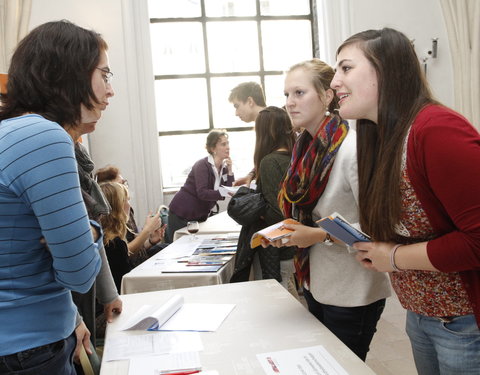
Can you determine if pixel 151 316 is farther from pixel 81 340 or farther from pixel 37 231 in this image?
pixel 37 231

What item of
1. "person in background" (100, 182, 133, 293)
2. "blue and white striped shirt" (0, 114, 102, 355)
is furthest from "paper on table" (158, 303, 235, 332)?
"person in background" (100, 182, 133, 293)

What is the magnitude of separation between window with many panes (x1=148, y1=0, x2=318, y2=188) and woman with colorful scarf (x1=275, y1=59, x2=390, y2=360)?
4.57 metres

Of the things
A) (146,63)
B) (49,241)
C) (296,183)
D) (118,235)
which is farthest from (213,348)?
(146,63)

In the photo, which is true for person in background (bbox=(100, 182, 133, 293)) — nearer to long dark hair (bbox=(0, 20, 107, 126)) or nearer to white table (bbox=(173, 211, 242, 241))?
white table (bbox=(173, 211, 242, 241))

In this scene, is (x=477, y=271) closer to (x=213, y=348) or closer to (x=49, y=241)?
(x=213, y=348)

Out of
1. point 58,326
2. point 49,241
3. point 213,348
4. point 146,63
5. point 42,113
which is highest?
point 146,63

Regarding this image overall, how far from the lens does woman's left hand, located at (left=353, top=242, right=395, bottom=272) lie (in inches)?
46.2

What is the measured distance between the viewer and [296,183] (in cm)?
165

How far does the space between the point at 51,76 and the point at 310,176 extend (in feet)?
2.84

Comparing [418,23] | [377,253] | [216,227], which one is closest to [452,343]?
[377,253]

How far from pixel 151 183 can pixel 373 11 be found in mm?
3414

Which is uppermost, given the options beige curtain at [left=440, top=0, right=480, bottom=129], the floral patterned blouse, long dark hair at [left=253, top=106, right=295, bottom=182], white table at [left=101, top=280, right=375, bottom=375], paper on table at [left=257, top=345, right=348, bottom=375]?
beige curtain at [left=440, top=0, right=480, bottom=129]

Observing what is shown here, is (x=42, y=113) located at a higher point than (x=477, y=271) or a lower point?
higher

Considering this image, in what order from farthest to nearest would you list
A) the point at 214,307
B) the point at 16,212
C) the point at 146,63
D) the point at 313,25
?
the point at 313,25
the point at 146,63
the point at 214,307
the point at 16,212
